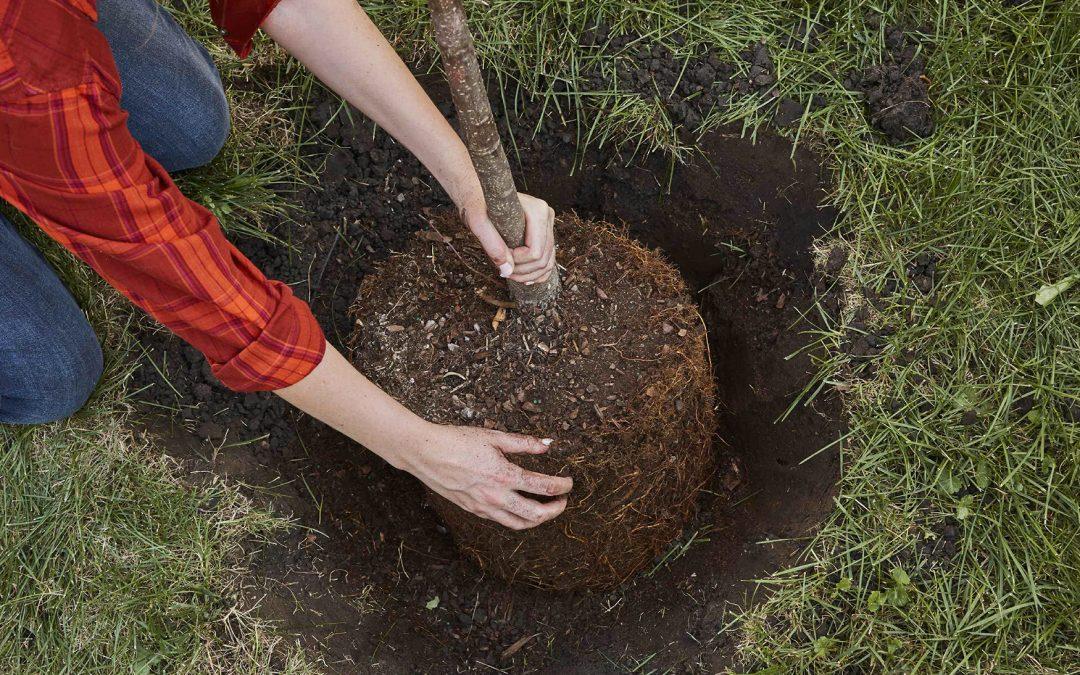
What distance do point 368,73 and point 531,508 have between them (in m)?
0.84

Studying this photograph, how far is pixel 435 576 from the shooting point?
1.89 meters

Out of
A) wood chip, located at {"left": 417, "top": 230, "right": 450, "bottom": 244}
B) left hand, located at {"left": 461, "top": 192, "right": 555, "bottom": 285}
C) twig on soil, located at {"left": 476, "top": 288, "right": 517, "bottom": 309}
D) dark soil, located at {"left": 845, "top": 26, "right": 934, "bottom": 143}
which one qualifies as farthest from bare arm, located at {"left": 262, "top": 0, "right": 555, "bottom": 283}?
dark soil, located at {"left": 845, "top": 26, "right": 934, "bottom": 143}

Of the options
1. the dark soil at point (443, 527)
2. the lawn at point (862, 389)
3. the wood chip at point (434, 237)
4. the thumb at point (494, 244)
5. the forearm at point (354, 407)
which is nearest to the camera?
the forearm at point (354, 407)

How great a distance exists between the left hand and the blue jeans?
27.7 inches

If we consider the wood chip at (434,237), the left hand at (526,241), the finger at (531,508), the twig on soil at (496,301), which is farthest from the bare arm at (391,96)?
the finger at (531,508)

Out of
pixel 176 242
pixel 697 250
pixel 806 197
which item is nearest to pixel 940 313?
pixel 806 197

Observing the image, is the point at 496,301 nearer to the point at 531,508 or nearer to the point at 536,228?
the point at 536,228

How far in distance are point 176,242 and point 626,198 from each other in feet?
3.79

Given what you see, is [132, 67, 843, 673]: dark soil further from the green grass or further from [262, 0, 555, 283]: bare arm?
[262, 0, 555, 283]: bare arm

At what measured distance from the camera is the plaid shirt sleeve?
1348 mm

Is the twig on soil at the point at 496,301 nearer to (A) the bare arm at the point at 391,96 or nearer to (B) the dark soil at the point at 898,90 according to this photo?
(A) the bare arm at the point at 391,96

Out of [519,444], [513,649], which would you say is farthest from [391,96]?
[513,649]

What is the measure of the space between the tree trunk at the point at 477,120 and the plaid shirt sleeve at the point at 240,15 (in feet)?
1.29

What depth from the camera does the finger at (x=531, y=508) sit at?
148 cm
